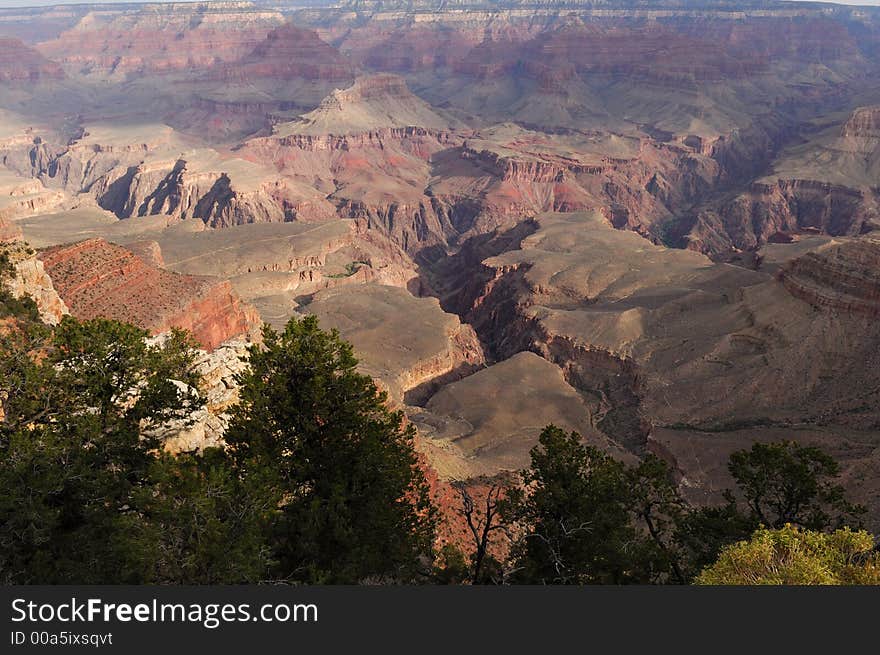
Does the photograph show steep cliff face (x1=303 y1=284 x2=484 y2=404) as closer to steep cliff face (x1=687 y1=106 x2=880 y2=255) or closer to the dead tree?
the dead tree

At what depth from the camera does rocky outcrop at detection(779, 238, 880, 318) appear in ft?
240

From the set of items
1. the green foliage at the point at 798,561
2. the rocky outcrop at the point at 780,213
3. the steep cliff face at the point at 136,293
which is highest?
the green foliage at the point at 798,561

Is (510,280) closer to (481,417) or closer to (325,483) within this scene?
(481,417)

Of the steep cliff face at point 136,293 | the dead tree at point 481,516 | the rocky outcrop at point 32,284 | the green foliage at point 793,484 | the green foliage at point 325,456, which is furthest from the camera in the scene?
the steep cliff face at point 136,293

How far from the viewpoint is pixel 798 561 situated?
19.1 m

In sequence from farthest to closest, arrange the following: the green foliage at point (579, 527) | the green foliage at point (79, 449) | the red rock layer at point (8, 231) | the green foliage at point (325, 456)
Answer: the red rock layer at point (8, 231) → the green foliage at point (579, 527) → the green foliage at point (325, 456) → the green foliage at point (79, 449)

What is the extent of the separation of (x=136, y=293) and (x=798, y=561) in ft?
188

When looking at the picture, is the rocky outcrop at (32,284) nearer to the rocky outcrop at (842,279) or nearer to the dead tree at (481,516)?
the dead tree at (481,516)

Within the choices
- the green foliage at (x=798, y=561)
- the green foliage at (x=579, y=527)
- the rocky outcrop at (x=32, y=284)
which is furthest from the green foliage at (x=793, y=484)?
the rocky outcrop at (x=32, y=284)

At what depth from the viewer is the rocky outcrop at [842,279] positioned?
73250 millimetres

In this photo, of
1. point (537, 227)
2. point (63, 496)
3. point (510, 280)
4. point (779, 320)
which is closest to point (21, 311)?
point (63, 496)

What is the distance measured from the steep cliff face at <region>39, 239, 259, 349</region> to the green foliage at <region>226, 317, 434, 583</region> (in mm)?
35810

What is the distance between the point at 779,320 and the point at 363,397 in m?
67.3

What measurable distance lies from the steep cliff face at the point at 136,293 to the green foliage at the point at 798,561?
49.1 m
